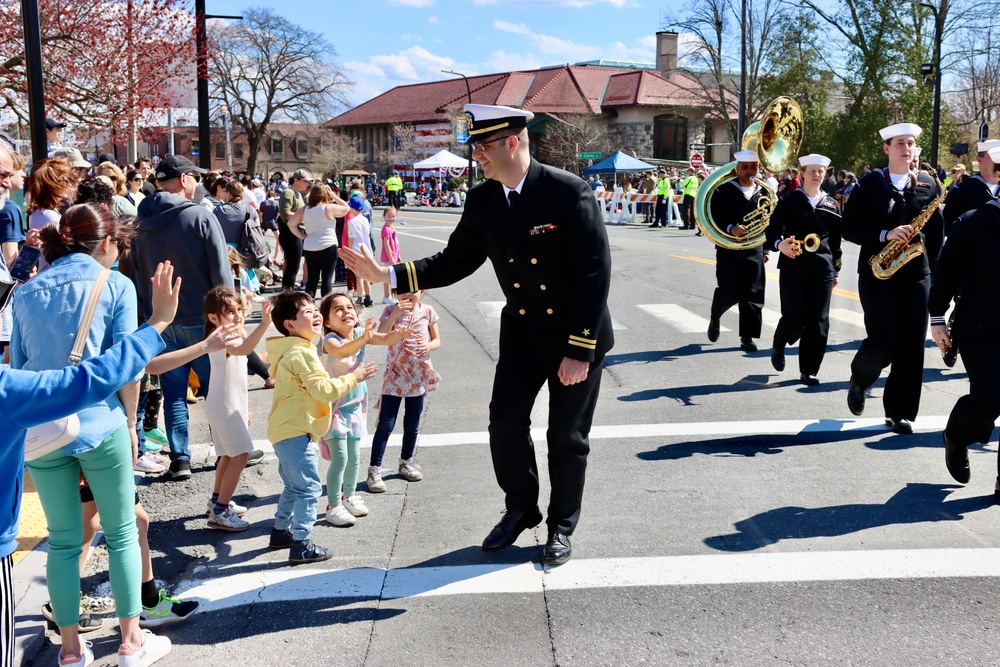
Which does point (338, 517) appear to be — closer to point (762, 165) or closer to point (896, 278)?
point (896, 278)

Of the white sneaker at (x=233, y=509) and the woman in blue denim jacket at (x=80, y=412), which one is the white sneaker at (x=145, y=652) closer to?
the woman in blue denim jacket at (x=80, y=412)

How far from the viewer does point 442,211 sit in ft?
156

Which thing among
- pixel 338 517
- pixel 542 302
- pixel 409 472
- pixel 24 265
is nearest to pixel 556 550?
pixel 542 302

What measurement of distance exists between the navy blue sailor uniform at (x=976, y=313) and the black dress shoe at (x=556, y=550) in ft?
8.16

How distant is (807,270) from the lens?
8469mm

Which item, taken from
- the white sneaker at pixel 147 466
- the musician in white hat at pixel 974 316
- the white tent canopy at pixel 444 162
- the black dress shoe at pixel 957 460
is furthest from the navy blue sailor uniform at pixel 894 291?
the white tent canopy at pixel 444 162

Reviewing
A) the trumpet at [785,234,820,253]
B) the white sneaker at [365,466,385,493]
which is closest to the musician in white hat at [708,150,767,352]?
the trumpet at [785,234,820,253]

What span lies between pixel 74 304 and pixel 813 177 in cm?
662

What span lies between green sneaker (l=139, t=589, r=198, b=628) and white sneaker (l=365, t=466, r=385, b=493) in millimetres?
1791

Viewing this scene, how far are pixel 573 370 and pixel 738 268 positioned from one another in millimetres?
5832

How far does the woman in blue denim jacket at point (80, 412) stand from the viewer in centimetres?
349

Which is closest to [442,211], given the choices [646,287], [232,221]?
[646,287]

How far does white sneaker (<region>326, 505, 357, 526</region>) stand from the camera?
17.3 feet

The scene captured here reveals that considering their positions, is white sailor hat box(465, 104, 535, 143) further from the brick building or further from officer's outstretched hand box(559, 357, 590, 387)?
the brick building
